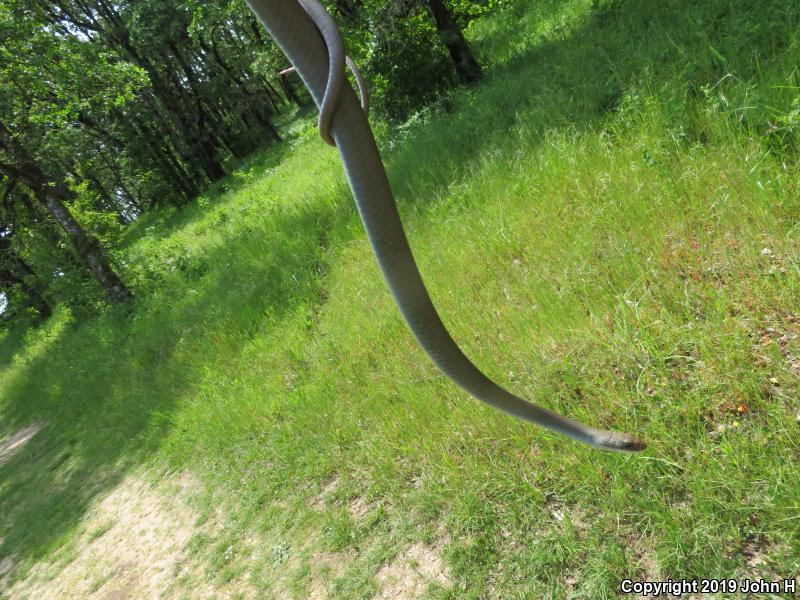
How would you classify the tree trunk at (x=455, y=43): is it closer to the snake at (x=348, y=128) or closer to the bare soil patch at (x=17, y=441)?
the snake at (x=348, y=128)

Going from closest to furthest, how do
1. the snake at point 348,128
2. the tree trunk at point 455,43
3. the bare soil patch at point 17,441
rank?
the snake at point 348,128
the tree trunk at point 455,43
the bare soil patch at point 17,441

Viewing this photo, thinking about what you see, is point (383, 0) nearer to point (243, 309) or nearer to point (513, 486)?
point (243, 309)

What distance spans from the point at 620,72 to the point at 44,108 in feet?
32.0

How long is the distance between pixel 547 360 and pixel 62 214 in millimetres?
9990

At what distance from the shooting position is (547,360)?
2514 millimetres

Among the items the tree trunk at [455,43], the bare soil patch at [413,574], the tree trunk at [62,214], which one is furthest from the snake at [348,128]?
the tree trunk at [62,214]

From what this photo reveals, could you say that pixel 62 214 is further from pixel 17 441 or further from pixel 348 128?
pixel 348 128

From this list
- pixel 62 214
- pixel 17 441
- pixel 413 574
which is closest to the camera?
pixel 413 574

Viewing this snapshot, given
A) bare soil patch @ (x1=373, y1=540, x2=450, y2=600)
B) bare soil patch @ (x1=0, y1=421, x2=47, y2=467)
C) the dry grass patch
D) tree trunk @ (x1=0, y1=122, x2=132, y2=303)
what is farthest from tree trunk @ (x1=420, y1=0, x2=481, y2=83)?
bare soil patch @ (x1=0, y1=421, x2=47, y2=467)

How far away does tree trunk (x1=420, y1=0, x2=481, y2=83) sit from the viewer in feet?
24.4

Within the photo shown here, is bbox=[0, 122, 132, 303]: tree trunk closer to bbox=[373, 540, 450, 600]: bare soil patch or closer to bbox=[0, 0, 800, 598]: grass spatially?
bbox=[0, 0, 800, 598]: grass

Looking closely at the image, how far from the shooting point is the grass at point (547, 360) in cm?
187

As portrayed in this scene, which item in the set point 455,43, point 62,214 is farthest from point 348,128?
point 62,214

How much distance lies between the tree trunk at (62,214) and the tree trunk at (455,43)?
7.34 metres
